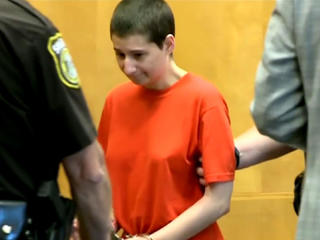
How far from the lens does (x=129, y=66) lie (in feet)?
7.04

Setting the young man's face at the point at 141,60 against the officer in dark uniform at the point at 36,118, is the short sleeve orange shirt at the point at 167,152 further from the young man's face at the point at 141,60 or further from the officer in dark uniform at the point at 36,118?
the officer in dark uniform at the point at 36,118

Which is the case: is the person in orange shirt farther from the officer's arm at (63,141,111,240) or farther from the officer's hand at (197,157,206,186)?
the officer's arm at (63,141,111,240)

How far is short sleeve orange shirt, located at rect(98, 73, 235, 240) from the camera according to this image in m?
2.10

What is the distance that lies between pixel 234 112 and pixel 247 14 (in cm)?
45

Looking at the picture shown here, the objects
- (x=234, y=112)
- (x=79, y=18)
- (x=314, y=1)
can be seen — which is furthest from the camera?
(x=234, y=112)

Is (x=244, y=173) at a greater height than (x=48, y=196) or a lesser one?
lesser

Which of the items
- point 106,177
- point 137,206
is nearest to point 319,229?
point 106,177

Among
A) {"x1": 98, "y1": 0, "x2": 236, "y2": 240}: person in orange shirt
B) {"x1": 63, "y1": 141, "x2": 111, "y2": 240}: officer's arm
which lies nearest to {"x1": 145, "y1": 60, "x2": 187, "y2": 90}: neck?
{"x1": 98, "y1": 0, "x2": 236, "y2": 240}: person in orange shirt

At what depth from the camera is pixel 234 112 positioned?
3.33 metres

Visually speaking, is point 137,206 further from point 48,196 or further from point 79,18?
point 79,18

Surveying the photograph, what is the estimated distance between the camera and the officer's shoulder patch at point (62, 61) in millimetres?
1378

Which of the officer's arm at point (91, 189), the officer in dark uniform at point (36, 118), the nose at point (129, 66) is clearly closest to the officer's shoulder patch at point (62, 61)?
the officer in dark uniform at point (36, 118)

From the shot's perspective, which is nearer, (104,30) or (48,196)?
(48,196)

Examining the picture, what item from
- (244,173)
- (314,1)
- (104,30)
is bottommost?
(244,173)
